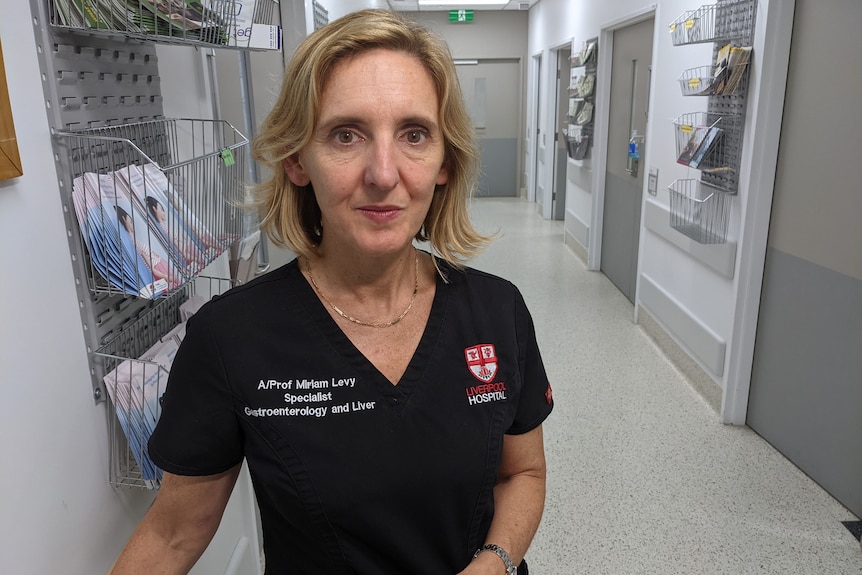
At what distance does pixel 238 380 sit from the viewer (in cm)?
98

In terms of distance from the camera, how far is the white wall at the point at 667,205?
2910mm

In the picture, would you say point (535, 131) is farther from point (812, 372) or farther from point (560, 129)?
point (812, 372)

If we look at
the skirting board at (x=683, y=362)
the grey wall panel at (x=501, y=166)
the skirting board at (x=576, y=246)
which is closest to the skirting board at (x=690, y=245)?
the skirting board at (x=683, y=362)

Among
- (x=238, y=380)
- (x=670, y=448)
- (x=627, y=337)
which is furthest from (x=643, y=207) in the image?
(x=238, y=380)

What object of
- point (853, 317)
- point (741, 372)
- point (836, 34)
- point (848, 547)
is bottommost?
point (848, 547)

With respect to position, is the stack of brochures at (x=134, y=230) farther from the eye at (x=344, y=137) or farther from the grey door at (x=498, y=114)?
the grey door at (x=498, y=114)

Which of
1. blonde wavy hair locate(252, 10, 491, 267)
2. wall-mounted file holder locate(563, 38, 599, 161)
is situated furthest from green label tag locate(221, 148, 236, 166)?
wall-mounted file holder locate(563, 38, 599, 161)

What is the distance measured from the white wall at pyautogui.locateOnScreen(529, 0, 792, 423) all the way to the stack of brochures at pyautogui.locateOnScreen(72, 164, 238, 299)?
2598mm

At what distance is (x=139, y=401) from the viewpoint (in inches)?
49.3

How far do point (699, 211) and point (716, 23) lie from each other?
0.95 metres

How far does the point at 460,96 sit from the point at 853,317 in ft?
6.97

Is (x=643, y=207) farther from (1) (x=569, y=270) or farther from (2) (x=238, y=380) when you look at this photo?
(2) (x=238, y=380)

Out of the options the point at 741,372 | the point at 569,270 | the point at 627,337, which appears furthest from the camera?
the point at 569,270

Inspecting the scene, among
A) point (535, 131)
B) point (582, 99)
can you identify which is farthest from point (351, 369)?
point (535, 131)
